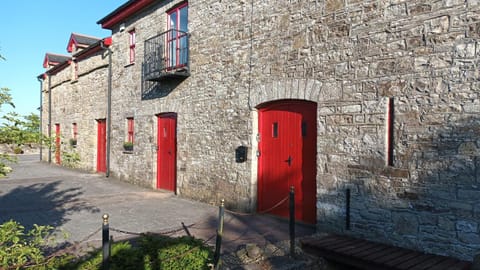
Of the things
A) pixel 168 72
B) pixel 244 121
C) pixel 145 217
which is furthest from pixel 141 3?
pixel 145 217

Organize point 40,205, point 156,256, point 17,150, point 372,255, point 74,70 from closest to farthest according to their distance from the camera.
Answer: point 17,150 < point 156,256 < point 372,255 < point 40,205 < point 74,70

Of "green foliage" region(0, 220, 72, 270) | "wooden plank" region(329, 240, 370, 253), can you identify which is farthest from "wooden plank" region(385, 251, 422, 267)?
"green foliage" region(0, 220, 72, 270)

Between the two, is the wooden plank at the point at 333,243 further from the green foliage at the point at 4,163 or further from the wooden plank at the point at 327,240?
the green foliage at the point at 4,163

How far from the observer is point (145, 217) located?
6754 millimetres

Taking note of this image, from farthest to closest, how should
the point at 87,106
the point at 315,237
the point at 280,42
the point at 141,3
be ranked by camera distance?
the point at 87,106 < the point at 141,3 < the point at 280,42 < the point at 315,237

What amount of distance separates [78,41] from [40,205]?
12.2 m

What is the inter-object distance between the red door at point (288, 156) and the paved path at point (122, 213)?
37 cm

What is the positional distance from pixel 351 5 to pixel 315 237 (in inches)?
137

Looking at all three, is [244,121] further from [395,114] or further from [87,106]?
[87,106]

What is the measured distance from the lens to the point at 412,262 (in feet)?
13.2

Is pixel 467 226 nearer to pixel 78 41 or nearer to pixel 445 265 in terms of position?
pixel 445 265

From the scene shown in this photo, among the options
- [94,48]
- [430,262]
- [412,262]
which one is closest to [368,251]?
[412,262]

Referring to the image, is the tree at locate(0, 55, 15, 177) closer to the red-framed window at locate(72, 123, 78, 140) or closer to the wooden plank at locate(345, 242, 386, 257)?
the wooden plank at locate(345, 242, 386, 257)

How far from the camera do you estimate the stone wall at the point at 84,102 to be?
14000 millimetres
